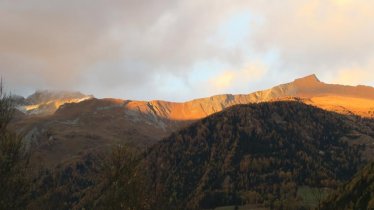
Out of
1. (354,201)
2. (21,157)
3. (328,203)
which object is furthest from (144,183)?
(328,203)

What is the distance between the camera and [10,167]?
4566cm

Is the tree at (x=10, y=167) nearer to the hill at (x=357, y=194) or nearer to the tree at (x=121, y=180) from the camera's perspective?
the tree at (x=121, y=180)

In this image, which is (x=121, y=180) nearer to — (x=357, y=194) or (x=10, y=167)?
(x=10, y=167)

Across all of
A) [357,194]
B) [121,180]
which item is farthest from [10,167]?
[357,194]

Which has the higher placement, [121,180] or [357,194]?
[121,180]

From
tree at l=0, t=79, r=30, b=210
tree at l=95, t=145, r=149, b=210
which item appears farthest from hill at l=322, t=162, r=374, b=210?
tree at l=0, t=79, r=30, b=210

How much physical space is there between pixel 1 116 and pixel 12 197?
7894 millimetres

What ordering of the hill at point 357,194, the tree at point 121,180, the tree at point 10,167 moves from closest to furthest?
the tree at point 10,167, the tree at point 121,180, the hill at point 357,194

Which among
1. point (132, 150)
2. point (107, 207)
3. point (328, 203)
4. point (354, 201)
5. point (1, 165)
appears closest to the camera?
point (1, 165)

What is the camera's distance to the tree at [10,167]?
45.0m

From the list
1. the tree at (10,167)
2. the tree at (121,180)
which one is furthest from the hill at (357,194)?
the tree at (10,167)

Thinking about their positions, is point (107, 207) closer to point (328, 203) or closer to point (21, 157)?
point (21, 157)

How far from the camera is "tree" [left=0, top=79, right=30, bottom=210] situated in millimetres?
44969

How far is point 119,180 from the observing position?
59.1 meters
